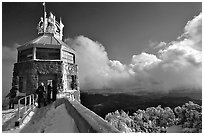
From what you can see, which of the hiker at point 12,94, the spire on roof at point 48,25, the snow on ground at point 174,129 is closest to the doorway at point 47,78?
the hiker at point 12,94

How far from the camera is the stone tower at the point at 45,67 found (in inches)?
517

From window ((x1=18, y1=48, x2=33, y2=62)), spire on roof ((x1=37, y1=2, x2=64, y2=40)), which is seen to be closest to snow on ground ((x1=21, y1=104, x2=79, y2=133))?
window ((x1=18, y1=48, x2=33, y2=62))

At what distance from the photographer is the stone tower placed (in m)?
13.1

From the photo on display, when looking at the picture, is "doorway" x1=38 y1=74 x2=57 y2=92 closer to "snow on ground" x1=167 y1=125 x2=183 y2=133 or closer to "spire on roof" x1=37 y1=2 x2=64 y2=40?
"spire on roof" x1=37 y1=2 x2=64 y2=40

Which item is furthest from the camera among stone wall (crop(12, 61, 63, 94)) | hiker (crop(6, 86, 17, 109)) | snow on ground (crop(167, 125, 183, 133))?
snow on ground (crop(167, 125, 183, 133))

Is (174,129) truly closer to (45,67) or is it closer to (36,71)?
(45,67)

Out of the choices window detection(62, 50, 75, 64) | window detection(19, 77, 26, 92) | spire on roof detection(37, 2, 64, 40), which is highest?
spire on roof detection(37, 2, 64, 40)

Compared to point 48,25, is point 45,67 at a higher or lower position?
lower

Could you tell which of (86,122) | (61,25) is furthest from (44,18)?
(86,122)

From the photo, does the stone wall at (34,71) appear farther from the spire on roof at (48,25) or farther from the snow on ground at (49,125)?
the snow on ground at (49,125)

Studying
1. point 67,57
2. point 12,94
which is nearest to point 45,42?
point 67,57

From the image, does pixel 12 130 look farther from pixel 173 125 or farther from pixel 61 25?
pixel 173 125

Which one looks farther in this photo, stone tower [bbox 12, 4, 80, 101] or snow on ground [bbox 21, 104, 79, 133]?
stone tower [bbox 12, 4, 80, 101]

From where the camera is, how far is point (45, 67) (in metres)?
13.4
